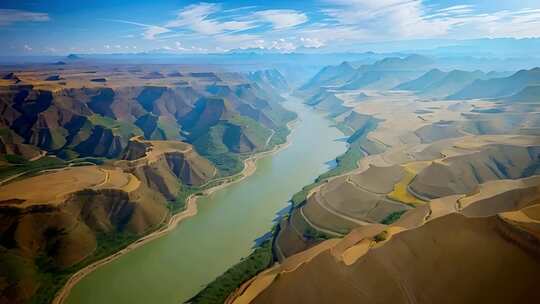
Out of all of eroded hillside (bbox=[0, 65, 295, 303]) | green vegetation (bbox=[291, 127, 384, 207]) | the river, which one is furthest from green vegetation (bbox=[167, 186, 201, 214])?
green vegetation (bbox=[291, 127, 384, 207])

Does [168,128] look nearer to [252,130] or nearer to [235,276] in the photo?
[252,130]

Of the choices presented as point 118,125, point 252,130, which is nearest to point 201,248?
point 252,130

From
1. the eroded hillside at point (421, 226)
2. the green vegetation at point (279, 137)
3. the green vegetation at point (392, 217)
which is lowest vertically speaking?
the green vegetation at point (279, 137)

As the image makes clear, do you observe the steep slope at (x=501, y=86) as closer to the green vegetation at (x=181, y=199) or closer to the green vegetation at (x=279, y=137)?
the green vegetation at (x=279, y=137)

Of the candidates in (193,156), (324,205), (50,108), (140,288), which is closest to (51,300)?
(140,288)

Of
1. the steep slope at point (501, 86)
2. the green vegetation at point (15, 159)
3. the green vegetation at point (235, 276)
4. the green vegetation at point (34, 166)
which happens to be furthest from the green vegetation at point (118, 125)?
the steep slope at point (501, 86)

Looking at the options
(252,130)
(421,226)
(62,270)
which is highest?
(421,226)
